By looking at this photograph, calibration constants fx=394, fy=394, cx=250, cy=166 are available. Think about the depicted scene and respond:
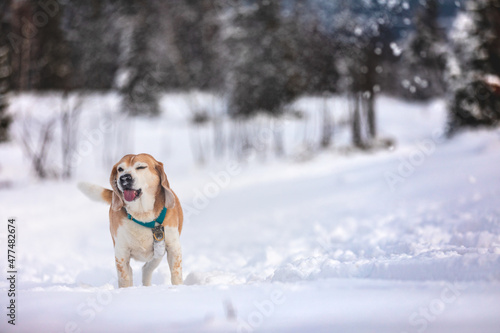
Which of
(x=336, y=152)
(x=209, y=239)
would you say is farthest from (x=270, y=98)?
(x=209, y=239)

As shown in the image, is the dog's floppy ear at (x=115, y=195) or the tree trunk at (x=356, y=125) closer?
the dog's floppy ear at (x=115, y=195)

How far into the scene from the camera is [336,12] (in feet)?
52.4

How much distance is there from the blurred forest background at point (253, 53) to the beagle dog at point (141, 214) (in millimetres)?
11328

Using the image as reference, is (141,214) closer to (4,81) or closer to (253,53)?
(4,81)

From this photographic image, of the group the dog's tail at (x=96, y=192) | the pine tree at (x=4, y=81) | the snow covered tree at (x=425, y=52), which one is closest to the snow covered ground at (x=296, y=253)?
the dog's tail at (x=96, y=192)

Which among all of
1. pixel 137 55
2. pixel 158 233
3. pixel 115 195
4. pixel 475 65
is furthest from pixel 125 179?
pixel 475 65

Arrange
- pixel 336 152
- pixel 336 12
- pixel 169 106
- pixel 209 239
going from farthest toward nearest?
1. pixel 169 106
2. pixel 336 152
3. pixel 336 12
4. pixel 209 239

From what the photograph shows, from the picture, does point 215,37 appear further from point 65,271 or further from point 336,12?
point 65,271

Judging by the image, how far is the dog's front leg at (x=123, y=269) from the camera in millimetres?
2881

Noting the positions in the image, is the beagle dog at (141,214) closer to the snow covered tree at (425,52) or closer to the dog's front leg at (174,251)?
the dog's front leg at (174,251)

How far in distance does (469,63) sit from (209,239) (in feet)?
49.7

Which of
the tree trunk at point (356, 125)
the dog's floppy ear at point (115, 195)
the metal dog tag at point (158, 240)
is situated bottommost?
the metal dog tag at point (158, 240)

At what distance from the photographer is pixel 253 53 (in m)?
18.2

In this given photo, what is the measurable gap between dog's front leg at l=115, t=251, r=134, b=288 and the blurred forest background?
11.6 m
